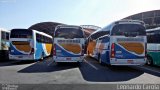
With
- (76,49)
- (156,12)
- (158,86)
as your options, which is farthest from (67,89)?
(156,12)

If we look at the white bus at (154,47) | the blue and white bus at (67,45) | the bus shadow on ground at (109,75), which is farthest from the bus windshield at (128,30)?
the blue and white bus at (67,45)

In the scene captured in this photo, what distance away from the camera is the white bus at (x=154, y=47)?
1773 centimetres

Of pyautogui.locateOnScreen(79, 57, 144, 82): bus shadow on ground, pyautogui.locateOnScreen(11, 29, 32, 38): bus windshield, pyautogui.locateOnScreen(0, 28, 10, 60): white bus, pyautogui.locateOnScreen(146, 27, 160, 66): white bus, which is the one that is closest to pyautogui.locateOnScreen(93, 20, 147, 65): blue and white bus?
pyautogui.locateOnScreen(79, 57, 144, 82): bus shadow on ground

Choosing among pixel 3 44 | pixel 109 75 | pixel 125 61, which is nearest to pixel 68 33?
pixel 125 61

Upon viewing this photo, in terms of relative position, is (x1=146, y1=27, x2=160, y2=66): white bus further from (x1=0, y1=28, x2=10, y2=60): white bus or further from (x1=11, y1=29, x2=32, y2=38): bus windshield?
(x1=0, y1=28, x2=10, y2=60): white bus

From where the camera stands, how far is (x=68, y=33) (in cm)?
1778

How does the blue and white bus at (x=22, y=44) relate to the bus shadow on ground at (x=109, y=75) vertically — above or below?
above

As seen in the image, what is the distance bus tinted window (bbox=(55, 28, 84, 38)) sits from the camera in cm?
1777

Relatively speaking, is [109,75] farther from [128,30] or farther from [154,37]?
[154,37]

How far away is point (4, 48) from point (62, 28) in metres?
7.72

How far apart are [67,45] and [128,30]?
15.5 ft

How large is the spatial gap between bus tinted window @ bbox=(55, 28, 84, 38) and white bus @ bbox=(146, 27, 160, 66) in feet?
17.5

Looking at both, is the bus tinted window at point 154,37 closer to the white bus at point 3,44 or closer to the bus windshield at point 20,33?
the bus windshield at point 20,33

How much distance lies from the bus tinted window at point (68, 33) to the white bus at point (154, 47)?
5.34 m
